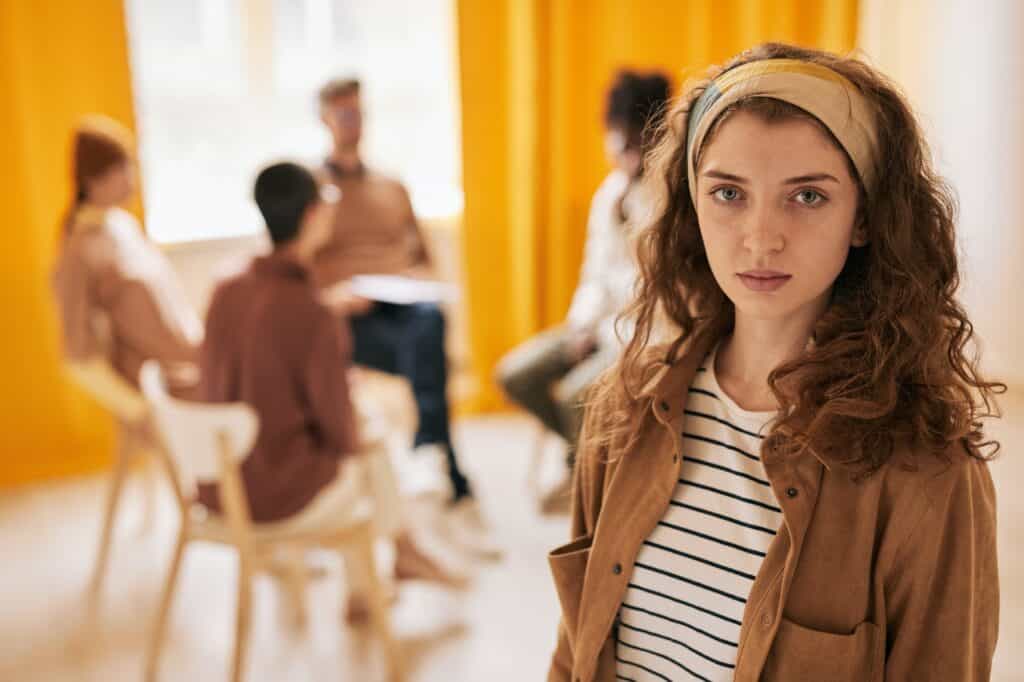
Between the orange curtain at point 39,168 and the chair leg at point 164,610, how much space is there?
1.35 m

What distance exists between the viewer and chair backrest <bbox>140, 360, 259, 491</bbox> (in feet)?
6.11

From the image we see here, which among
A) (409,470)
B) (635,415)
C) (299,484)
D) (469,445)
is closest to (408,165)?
(469,445)

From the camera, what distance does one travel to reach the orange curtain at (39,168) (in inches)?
120

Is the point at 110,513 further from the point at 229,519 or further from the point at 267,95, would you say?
the point at 267,95

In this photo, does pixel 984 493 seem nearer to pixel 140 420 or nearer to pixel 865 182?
pixel 865 182

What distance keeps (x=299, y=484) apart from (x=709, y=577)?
124cm

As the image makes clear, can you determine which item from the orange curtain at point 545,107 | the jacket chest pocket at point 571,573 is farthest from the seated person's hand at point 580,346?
the jacket chest pocket at point 571,573

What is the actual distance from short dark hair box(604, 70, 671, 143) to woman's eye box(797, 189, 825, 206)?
5.98 feet

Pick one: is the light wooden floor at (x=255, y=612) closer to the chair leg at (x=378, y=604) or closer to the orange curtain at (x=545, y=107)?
the chair leg at (x=378, y=604)

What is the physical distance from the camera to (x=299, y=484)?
2055 mm

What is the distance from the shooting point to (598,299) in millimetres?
2836

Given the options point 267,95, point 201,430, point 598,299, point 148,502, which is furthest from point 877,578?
point 267,95

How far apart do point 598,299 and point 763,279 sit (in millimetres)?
1940

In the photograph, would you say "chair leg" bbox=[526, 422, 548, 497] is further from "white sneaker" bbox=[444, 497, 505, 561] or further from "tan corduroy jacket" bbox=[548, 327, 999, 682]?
"tan corduroy jacket" bbox=[548, 327, 999, 682]
